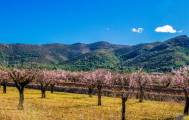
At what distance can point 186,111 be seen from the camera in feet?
243

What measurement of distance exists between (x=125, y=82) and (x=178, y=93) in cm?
5577

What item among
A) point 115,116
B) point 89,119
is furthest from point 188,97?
point 89,119

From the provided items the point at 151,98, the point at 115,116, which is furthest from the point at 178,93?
the point at 115,116

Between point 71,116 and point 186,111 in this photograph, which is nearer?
point 71,116

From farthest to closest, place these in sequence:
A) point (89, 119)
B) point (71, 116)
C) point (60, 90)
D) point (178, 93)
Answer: point (60, 90) < point (178, 93) < point (71, 116) < point (89, 119)

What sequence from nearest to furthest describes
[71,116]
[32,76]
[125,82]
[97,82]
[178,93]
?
[71,116]
[32,76]
[97,82]
[178,93]
[125,82]

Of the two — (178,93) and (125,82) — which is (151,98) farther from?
(125,82)

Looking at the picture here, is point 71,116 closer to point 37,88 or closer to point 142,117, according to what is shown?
point 142,117

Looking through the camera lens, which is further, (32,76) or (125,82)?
(125,82)

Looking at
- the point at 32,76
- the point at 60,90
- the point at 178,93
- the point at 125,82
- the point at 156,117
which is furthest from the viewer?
the point at 125,82

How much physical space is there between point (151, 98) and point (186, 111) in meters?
57.2

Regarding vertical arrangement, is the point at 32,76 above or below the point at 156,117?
above

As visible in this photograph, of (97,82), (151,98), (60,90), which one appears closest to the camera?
(97,82)

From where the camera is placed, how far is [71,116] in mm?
67812
